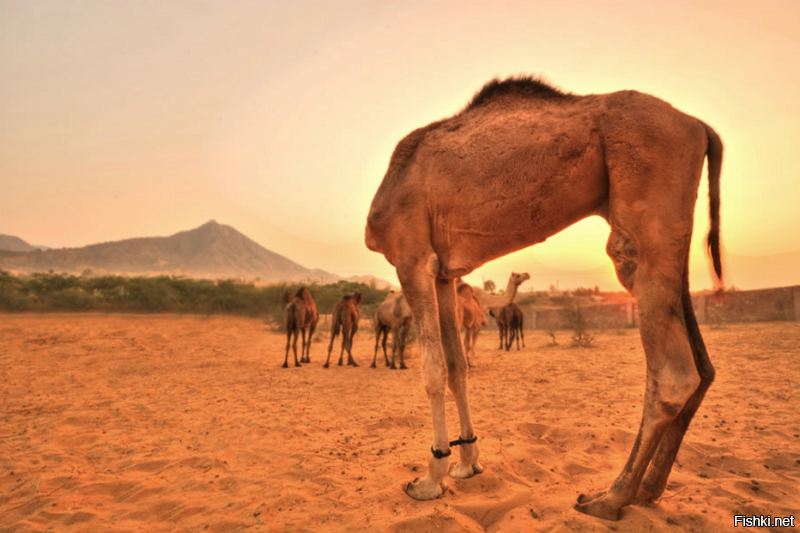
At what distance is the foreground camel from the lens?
240cm

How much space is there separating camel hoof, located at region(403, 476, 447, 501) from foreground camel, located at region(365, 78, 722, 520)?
0.04 feet

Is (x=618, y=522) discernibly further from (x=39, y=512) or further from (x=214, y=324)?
(x=214, y=324)

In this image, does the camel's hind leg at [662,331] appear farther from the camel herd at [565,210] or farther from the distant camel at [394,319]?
the distant camel at [394,319]

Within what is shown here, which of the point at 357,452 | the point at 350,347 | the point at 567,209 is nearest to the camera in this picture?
the point at 567,209

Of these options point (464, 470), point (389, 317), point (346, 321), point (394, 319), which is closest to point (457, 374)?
point (464, 470)

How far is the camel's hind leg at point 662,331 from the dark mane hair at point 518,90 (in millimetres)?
1163

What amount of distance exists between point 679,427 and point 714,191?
59.3 inches

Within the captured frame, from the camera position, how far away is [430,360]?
3.15 metres

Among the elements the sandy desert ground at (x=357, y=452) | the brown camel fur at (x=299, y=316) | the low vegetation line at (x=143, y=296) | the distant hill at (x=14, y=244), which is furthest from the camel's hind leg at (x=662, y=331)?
the distant hill at (x=14, y=244)

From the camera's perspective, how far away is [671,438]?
268 centimetres

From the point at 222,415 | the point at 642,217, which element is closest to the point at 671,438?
the point at 642,217

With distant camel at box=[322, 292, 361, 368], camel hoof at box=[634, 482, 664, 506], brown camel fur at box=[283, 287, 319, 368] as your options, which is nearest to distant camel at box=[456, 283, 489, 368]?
distant camel at box=[322, 292, 361, 368]

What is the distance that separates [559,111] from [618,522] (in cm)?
258

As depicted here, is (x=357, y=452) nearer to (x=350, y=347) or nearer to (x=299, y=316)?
(x=350, y=347)
